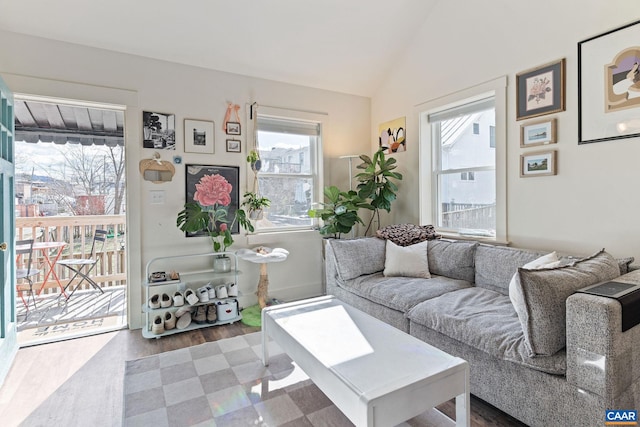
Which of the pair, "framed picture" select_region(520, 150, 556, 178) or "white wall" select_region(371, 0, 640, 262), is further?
"framed picture" select_region(520, 150, 556, 178)

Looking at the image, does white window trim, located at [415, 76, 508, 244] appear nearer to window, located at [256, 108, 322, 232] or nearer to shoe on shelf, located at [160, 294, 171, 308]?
window, located at [256, 108, 322, 232]

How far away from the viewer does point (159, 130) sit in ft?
10.2

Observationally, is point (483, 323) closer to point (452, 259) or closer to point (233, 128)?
point (452, 259)

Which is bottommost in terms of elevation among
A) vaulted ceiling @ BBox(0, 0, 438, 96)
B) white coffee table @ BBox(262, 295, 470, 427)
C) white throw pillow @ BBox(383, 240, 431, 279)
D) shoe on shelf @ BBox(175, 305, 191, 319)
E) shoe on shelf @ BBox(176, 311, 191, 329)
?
shoe on shelf @ BBox(176, 311, 191, 329)

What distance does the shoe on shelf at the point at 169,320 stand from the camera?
9.39ft

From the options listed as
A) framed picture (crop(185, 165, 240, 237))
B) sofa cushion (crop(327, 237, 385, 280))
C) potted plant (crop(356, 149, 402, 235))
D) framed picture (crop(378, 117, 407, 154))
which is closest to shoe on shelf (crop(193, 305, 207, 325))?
framed picture (crop(185, 165, 240, 237))

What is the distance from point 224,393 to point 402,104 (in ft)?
10.8

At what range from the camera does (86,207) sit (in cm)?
443

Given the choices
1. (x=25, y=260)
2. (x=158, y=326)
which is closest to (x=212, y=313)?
(x=158, y=326)

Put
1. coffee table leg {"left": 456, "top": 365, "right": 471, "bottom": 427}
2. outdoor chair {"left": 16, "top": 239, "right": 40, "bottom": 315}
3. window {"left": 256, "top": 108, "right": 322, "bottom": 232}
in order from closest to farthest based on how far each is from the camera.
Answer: coffee table leg {"left": 456, "top": 365, "right": 471, "bottom": 427}, outdoor chair {"left": 16, "top": 239, "right": 40, "bottom": 315}, window {"left": 256, "top": 108, "right": 322, "bottom": 232}

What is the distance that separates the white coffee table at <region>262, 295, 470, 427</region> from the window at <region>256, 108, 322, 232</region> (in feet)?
6.36

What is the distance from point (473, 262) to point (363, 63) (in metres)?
2.44

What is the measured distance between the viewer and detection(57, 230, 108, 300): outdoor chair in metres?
3.89

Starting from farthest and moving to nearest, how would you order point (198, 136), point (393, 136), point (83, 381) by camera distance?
point (393, 136) → point (198, 136) → point (83, 381)
